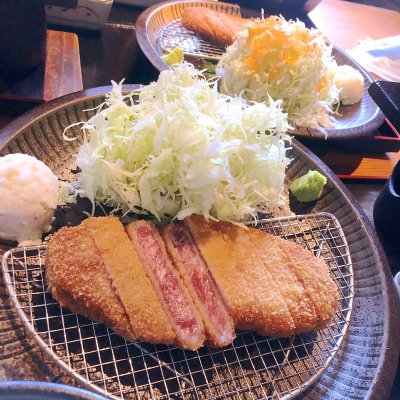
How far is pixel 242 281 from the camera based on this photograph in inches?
76.1

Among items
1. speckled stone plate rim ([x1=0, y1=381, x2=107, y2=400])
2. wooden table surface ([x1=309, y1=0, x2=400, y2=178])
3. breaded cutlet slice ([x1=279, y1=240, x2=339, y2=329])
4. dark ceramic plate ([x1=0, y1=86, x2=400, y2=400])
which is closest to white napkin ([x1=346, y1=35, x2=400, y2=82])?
wooden table surface ([x1=309, y1=0, x2=400, y2=178])

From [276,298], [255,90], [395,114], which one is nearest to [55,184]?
[276,298]

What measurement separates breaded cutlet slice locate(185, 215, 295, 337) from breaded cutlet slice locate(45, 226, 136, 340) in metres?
0.48

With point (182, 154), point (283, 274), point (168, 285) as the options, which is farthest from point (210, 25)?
point (168, 285)

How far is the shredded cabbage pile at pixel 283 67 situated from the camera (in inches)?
129

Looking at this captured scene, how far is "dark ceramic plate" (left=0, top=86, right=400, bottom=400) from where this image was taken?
6.15 feet

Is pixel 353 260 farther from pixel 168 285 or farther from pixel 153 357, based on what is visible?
pixel 153 357

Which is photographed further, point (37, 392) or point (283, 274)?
point (283, 274)

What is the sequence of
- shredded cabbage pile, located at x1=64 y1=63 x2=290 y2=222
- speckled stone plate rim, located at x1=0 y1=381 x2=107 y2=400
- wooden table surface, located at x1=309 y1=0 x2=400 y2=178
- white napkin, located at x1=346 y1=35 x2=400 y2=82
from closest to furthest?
speckled stone plate rim, located at x1=0 y1=381 x2=107 y2=400
shredded cabbage pile, located at x1=64 y1=63 x2=290 y2=222
white napkin, located at x1=346 y1=35 x2=400 y2=82
wooden table surface, located at x1=309 y1=0 x2=400 y2=178

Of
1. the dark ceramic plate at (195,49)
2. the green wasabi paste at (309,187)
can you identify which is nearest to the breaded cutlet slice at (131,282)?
the green wasabi paste at (309,187)

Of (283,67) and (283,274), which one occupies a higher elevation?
(283,67)

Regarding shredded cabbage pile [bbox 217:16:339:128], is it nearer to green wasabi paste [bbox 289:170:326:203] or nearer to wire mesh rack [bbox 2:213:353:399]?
green wasabi paste [bbox 289:170:326:203]

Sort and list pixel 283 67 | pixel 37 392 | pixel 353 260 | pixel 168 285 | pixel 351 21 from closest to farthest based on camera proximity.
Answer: pixel 37 392 → pixel 168 285 → pixel 353 260 → pixel 283 67 → pixel 351 21

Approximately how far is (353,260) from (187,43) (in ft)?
9.16
